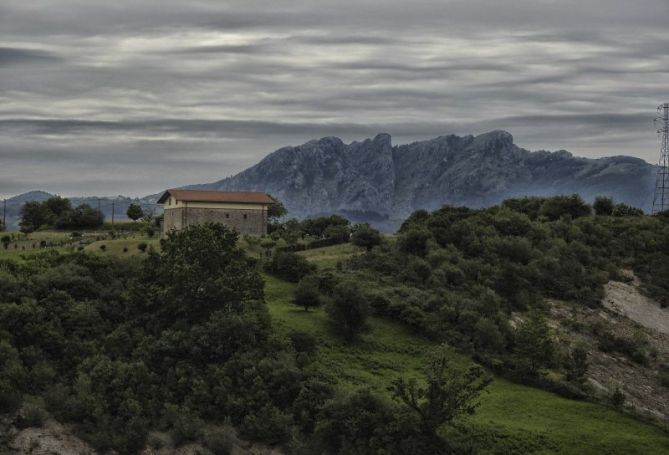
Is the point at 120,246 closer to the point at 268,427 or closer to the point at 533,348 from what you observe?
the point at 268,427

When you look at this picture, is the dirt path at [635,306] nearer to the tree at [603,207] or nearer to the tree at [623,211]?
the tree at [623,211]

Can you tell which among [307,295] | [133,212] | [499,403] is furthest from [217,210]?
[499,403]

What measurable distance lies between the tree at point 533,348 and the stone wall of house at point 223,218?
154 feet

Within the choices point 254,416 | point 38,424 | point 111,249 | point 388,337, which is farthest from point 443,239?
point 38,424

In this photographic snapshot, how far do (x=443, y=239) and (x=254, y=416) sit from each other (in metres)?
48.1

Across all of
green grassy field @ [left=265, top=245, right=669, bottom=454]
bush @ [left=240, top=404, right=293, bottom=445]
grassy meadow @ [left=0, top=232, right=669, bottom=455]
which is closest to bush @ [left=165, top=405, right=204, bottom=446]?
bush @ [left=240, top=404, right=293, bottom=445]

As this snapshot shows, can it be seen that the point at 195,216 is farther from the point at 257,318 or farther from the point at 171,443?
the point at 171,443

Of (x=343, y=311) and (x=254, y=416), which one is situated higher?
(x=343, y=311)

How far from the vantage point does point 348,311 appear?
233 ft

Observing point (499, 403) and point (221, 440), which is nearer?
point (221, 440)

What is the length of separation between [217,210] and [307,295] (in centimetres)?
3511

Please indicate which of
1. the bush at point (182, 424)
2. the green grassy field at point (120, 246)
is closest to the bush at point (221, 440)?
the bush at point (182, 424)

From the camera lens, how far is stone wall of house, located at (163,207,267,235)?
106062 mm

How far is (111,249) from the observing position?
305 feet
